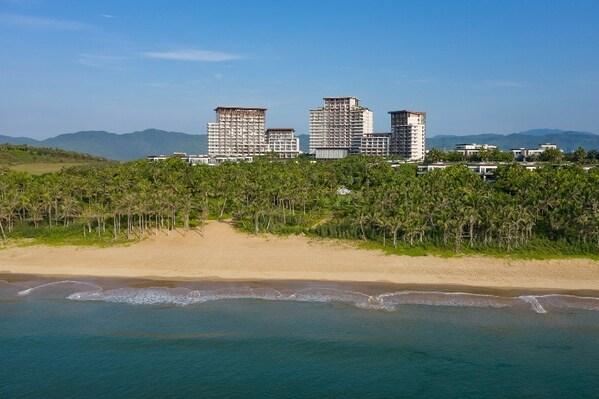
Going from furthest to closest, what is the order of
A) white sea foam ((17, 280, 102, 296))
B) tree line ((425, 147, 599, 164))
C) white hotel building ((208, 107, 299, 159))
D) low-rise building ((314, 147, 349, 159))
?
white hotel building ((208, 107, 299, 159)) → low-rise building ((314, 147, 349, 159)) → tree line ((425, 147, 599, 164)) → white sea foam ((17, 280, 102, 296))

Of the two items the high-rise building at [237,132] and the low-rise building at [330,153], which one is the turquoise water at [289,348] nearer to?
the low-rise building at [330,153]

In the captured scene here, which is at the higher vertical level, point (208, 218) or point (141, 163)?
point (141, 163)

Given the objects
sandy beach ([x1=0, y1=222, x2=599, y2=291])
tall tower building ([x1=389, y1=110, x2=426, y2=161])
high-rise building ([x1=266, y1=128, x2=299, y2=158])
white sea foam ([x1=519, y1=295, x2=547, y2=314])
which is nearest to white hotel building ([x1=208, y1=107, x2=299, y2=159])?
high-rise building ([x1=266, y1=128, x2=299, y2=158])

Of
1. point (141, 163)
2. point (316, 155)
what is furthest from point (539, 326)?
point (316, 155)

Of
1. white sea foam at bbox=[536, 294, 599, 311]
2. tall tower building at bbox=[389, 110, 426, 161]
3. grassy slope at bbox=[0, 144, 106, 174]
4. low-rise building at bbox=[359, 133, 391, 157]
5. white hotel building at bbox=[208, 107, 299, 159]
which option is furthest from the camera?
low-rise building at bbox=[359, 133, 391, 157]

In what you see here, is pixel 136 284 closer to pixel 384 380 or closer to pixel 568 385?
pixel 384 380

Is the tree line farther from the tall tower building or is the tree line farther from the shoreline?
the shoreline
